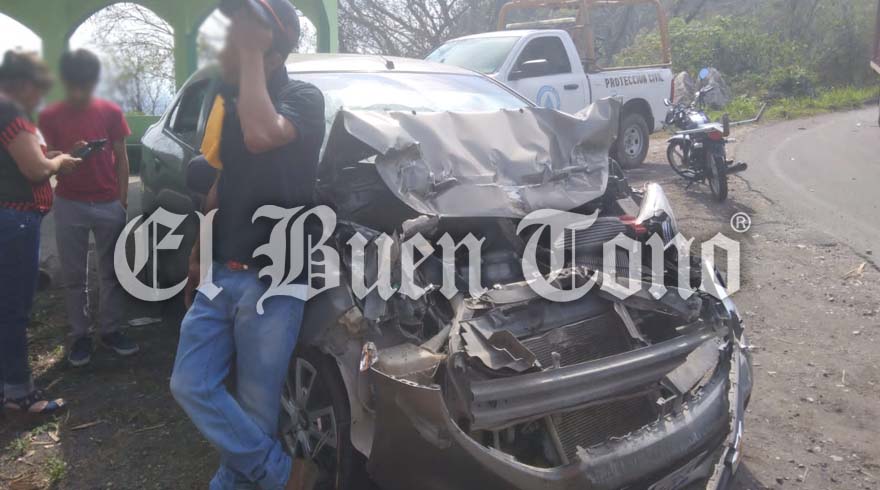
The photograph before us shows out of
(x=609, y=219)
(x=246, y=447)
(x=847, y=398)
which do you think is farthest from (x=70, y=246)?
(x=847, y=398)

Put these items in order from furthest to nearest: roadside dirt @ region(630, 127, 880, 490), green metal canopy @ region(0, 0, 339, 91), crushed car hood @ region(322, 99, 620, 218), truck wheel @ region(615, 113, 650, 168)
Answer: truck wheel @ region(615, 113, 650, 168), roadside dirt @ region(630, 127, 880, 490), crushed car hood @ region(322, 99, 620, 218), green metal canopy @ region(0, 0, 339, 91)

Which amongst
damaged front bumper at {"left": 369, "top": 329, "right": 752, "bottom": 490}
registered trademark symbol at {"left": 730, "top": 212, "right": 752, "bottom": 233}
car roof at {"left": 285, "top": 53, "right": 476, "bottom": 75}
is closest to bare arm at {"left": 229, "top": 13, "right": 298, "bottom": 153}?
damaged front bumper at {"left": 369, "top": 329, "right": 752, "bottom": 490}

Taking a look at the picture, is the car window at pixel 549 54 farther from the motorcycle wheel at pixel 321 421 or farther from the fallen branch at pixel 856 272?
the motorcycle wheel at pixel 321 421

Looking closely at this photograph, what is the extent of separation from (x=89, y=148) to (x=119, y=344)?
3.97ft

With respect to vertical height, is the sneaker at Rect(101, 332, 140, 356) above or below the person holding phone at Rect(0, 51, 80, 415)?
below

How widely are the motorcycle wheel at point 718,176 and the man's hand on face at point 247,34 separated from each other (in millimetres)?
6596

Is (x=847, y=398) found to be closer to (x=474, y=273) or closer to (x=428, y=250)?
(x=474, y=273)

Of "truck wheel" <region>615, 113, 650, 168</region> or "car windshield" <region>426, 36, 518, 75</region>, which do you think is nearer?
"car windshield" <region>426, 36, 518, 75</region>

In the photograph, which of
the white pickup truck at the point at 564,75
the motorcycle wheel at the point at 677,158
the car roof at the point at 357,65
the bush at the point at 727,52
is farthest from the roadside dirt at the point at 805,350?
the bush at the point at 727,52

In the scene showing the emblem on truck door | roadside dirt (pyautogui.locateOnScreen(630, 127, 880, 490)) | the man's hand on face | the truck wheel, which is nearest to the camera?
the man's hand on face

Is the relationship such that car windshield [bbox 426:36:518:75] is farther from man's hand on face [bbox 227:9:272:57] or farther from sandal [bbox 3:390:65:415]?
man's hand on face [bbox 227:9:272:57]

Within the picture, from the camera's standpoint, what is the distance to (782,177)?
9.23 metres

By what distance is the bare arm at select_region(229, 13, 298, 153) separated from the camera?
220 cm

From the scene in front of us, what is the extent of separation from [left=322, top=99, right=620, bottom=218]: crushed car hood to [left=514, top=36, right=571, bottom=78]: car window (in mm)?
5341
